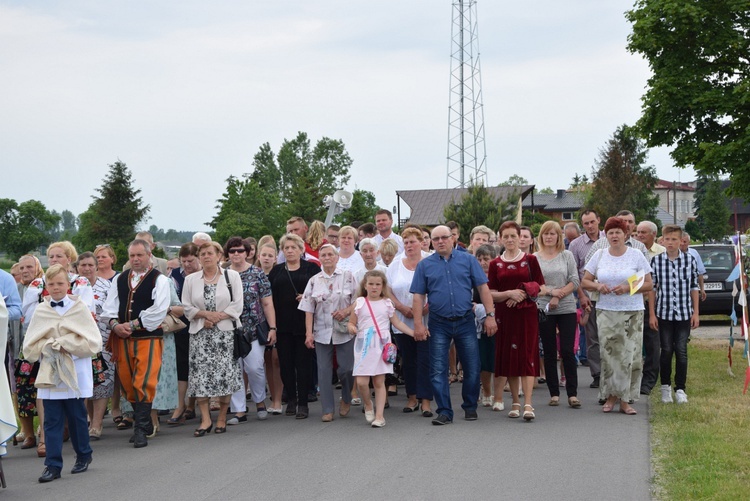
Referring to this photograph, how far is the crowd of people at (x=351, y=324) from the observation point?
378 inches

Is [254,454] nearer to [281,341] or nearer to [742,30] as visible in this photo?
[281,341]

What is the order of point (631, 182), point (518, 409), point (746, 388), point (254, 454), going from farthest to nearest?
point (631, 182) → point (746, 388) → point (518, 409) → point (254, 454)

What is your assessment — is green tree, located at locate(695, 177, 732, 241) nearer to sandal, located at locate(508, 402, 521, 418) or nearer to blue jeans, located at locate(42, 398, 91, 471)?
sandal, located at locate(508, 402, 521, 418)

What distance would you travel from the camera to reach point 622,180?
92.4m

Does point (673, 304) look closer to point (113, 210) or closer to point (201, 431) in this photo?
point (201, 431)

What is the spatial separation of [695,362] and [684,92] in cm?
2069

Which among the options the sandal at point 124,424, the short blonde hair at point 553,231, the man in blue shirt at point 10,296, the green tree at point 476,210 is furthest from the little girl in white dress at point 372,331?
the green tree at point 476,210

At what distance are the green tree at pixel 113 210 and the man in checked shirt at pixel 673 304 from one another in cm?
9444

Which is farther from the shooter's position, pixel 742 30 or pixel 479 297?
pixel 742 30

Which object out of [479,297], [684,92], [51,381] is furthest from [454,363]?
[684,92]

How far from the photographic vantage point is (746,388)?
10969 mm

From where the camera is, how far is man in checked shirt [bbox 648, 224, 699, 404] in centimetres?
1080

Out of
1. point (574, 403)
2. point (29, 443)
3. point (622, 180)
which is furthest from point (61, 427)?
point (622, 180)

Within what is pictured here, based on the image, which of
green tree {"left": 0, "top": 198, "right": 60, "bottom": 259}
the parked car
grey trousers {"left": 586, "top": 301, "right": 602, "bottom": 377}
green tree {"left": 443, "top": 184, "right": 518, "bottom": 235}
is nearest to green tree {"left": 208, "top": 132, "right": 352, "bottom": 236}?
green tree {"left": 443, "top": 184, "right": 518, "bottom": 235}
